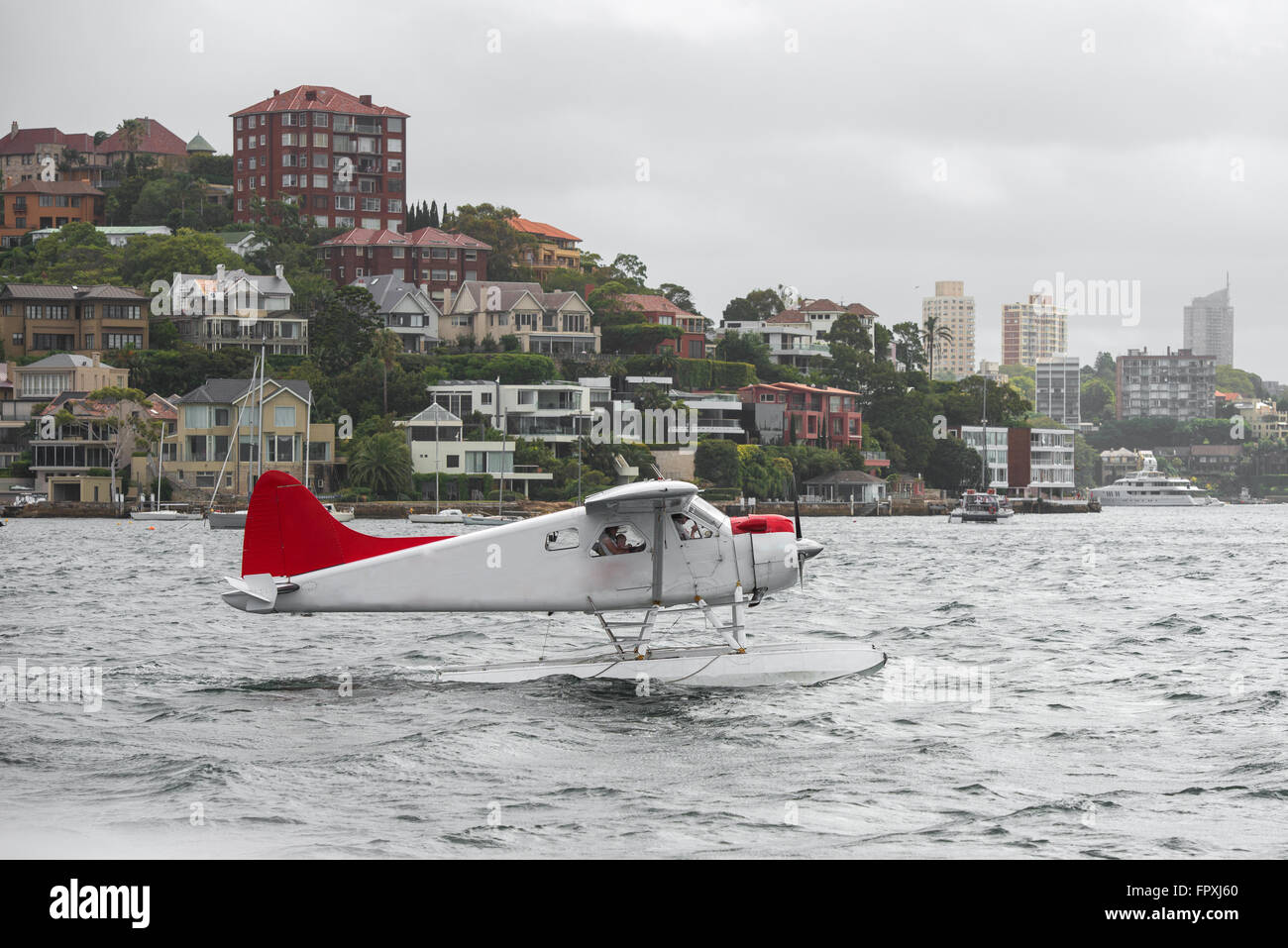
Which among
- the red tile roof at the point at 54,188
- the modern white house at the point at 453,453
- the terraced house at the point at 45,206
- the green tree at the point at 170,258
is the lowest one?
the modern white house at the point at 453,453

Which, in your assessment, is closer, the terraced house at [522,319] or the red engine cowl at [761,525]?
the red engine cowl at [761,525]

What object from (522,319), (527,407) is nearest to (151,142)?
(522,319)

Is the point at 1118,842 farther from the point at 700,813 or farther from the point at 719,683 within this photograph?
the point at 719,683

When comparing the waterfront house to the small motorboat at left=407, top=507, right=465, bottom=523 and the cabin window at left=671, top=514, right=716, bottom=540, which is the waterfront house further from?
the cabin window at left=671, top=514, right=716, bottom=540

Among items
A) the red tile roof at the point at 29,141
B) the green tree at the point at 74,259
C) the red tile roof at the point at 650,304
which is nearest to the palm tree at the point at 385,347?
the green tree at the point at 74,259

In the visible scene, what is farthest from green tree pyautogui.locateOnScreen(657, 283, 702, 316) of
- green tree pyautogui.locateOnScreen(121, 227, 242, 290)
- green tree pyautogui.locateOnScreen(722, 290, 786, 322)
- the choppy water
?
the choppy water

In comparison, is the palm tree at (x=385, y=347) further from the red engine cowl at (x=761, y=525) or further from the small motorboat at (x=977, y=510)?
the red engine cowl at (x=761, y=525)
